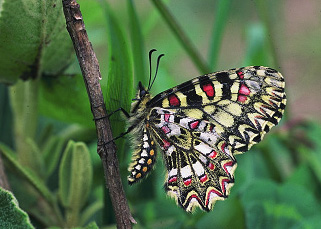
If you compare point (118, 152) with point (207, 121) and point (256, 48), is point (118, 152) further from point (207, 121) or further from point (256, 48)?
point (256, 48)

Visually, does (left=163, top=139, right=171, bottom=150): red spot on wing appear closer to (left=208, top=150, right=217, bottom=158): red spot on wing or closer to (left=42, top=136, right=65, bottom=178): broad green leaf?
(left=208, top=150, right=217, bottom=158): red spot on wing

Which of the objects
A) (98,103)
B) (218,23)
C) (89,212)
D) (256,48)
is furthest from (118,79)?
(256,48)


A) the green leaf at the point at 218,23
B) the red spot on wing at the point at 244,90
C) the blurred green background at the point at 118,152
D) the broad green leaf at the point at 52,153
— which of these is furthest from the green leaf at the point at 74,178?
the green leaf at the point at 218,23

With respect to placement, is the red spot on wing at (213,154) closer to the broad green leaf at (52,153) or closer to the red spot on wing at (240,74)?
the red spot on wing at (240,74)

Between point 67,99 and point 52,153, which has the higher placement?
point 67,99

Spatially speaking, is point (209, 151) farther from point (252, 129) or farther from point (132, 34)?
point (132, 34)

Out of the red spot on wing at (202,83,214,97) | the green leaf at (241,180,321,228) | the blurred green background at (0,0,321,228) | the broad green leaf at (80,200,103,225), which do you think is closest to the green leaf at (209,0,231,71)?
the blurred green background at (0,0,321,228)

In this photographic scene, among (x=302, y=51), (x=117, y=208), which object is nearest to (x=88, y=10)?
(x=117, y=208)
